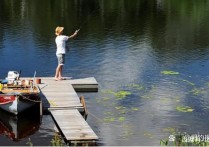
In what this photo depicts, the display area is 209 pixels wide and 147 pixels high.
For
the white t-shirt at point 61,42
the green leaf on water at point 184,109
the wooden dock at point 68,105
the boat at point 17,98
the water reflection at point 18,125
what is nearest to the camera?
the wooden dock at point 68,105

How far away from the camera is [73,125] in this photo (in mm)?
23172

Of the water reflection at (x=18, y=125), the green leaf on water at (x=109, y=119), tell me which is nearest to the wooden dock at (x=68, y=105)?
the water reflection at (x=18, y=125)

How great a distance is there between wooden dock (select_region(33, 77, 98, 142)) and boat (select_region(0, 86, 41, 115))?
2.87ft

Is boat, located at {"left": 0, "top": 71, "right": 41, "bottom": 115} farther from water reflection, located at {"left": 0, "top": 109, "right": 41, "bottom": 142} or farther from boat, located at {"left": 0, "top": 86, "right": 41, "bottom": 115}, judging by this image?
water reflection, located at {"left": 0, "top": 109, "right": 41, "bottom": 142}

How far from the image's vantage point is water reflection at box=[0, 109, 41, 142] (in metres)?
23.5

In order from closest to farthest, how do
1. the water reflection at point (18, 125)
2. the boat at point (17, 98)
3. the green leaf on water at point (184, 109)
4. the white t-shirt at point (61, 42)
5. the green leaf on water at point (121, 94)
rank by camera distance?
the water reflection at point (18, 125)
the boat at point (17, 98)
the green leaf on water at point (184, 109)
the white t-shirt at point (61, 42)
the green leaf on water at point (121, 94)

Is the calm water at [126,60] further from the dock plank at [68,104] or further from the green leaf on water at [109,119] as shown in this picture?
the dock plank at [68,104]

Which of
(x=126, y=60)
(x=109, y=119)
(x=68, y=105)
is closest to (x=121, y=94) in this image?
(x=68, y=105)

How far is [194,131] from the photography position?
2362cm

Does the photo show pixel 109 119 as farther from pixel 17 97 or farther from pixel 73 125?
pixel 17 97

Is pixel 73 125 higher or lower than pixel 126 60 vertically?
lower

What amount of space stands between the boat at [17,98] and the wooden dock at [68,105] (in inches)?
34.4

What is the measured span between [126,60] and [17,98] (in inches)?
625

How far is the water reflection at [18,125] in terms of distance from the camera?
2349 centimetres
